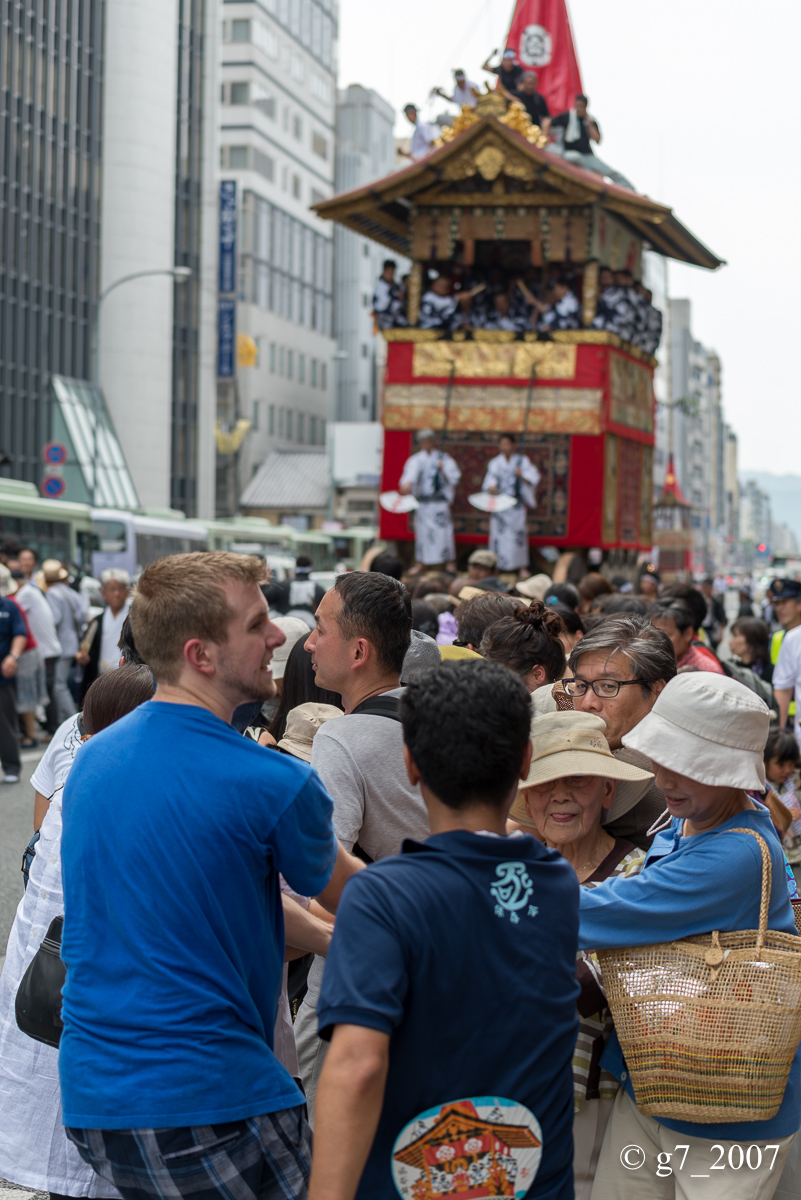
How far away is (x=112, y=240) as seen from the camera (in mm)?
51094

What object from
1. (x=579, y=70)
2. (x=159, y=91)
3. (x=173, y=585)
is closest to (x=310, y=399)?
(x=159, y=91)

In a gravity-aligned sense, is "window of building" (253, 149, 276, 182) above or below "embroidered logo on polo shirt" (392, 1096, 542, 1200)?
above

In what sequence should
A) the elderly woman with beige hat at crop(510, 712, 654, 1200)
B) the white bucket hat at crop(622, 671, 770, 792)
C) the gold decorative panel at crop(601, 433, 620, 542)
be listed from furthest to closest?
the gold decorative panel at crop(601, 433, 620, 542) < the elderly woman with beige hat at crop(510, 712, 654, 1200) < the white bucket hat at crop(622, 671, 770, 792)

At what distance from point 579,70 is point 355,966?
2077 centimetres

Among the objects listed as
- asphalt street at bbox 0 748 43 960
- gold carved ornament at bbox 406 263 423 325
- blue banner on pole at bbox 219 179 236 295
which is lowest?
asphalt street at bbox 0 748 43 960

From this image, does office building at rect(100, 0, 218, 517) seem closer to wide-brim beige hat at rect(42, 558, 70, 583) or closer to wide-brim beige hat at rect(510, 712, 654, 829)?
wide-brim beige hat at rect(42, 558, 70, 583)

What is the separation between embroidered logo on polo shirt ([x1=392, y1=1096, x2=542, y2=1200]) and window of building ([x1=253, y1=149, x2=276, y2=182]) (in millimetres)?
68640

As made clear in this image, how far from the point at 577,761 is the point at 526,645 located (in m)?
1.53

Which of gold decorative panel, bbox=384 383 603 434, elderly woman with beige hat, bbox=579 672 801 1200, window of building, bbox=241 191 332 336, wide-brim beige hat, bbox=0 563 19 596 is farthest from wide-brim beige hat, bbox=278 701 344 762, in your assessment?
window of building, bbox=241 191 332 336

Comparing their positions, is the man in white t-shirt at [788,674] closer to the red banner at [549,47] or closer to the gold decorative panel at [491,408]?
the gold decorative panel at [491,408]

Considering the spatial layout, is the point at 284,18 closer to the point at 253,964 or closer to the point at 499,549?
the point at 499,549

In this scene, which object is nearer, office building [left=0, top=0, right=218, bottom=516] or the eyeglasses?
the eyeglasses

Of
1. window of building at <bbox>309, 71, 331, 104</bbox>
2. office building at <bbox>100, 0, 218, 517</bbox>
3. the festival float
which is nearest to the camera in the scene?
the festival float

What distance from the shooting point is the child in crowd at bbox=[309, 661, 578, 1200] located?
6.33 feet
